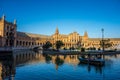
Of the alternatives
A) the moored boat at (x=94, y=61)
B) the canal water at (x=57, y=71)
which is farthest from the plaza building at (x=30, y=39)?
the canal water at (x=57, y=71)

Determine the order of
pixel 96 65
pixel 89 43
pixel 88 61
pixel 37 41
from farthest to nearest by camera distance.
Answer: pixel 89 43 → pixel 37 41 → pixel 88 61 → pixel 96 65

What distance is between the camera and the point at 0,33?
87375 mm

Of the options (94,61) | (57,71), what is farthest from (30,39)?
(57,71)

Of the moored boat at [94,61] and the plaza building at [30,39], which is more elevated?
the plaza building at [30,39]

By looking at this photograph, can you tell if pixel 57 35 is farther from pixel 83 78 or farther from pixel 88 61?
pixel 83 78

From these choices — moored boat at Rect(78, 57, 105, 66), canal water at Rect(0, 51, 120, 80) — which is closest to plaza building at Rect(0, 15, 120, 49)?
moored boat at Rect(78, 57, 105, 66)


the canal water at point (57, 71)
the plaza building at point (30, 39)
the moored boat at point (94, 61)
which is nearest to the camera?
the canal water at point (57, 71)

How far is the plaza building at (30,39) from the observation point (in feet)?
292

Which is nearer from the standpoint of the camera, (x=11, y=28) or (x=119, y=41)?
(x=11, y=28)

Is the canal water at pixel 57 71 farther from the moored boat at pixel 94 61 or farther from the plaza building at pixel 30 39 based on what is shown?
the plaza building at pixel 30 39

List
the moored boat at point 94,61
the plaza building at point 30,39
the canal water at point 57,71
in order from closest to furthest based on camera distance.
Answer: the canal water at point 57,71 < the moored boat at point 94,61 < the plaza building at point 30,39

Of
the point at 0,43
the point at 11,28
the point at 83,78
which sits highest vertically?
the point at 11,28

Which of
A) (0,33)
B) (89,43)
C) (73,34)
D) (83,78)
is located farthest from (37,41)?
(83,78)

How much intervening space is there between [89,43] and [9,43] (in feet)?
368
